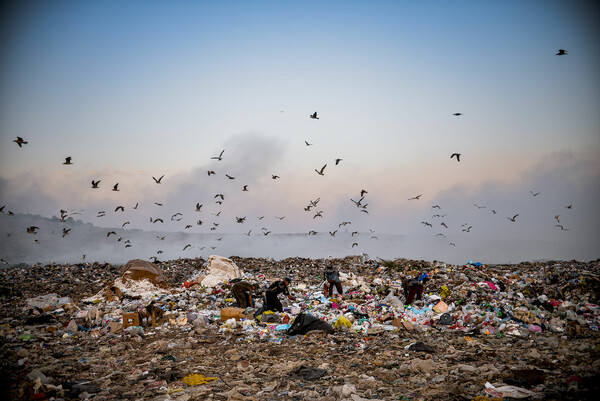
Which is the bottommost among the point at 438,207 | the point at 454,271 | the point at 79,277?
the point at 79,277

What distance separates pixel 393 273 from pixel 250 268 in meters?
6.89

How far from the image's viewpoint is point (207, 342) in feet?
21.9

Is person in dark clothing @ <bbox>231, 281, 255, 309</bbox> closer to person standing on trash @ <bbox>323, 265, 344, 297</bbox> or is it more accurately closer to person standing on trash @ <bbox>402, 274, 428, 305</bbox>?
person standing on trash @ <bbox>323, 265, 344, 297</bbox>

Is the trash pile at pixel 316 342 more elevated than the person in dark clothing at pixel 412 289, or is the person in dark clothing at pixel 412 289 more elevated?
the person in dark clothing at pixel 412 289

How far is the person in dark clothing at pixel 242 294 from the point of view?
919 centimetres

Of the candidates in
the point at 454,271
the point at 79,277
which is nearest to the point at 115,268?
the point at 79,277

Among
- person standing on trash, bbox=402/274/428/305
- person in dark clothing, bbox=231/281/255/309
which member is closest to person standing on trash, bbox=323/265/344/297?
person standing on trash, bbox=402/274/428/305

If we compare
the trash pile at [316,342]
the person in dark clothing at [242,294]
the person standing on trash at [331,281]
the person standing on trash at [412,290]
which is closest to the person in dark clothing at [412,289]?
the person standing on trash at [412,290]

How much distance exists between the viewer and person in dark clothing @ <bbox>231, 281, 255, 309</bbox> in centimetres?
919

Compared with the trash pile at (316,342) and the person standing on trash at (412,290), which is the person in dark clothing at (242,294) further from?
the person standing on trash at (412,290)

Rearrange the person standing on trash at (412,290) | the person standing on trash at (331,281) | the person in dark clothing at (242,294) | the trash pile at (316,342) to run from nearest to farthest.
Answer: the trash pile at (316,342) < the person standing on trash at (412,290) < the person in dark clothing at (242,294) < the person standing on trash at (331,281)

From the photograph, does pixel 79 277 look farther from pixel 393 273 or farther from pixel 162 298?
pixel 393 273

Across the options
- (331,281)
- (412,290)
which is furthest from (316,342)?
(331,281)

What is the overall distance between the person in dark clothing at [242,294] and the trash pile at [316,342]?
1.38 feet
